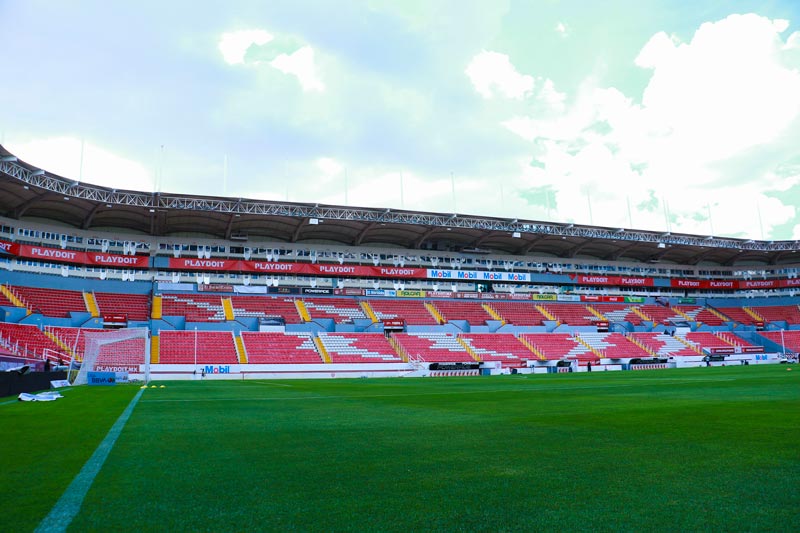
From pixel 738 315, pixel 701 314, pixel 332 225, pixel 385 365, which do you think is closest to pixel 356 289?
pixel 332 225

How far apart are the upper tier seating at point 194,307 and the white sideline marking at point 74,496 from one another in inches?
1679

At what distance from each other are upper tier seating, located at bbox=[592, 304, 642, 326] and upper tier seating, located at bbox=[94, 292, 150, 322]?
4932cm

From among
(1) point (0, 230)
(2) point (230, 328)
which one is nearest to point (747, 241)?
(2) point (230, 328)

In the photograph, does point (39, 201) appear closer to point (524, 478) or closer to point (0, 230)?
point (0, 230)

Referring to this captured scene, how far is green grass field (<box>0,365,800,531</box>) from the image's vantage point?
142 inches

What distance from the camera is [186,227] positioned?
53.9m

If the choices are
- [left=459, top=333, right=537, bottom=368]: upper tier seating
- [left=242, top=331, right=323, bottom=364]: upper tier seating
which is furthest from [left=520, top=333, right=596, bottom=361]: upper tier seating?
[left=242, top=331, right=323, bottom=364]: upper tier seating

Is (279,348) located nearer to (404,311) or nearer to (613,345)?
(404,311)

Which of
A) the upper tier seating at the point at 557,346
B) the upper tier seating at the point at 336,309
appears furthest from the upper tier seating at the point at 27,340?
the upper tier seating at the point at 557,346

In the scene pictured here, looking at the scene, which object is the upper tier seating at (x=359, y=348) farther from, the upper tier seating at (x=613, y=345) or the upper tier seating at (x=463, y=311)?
the upper tier seating at (x=613, y=345)

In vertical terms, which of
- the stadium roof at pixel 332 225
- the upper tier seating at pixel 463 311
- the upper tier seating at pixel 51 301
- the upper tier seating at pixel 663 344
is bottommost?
the upper tier seating at pixel 663 344

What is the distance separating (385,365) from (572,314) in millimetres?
28173

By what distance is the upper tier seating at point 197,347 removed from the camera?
39594 millimetres

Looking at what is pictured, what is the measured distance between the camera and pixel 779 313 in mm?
67375
